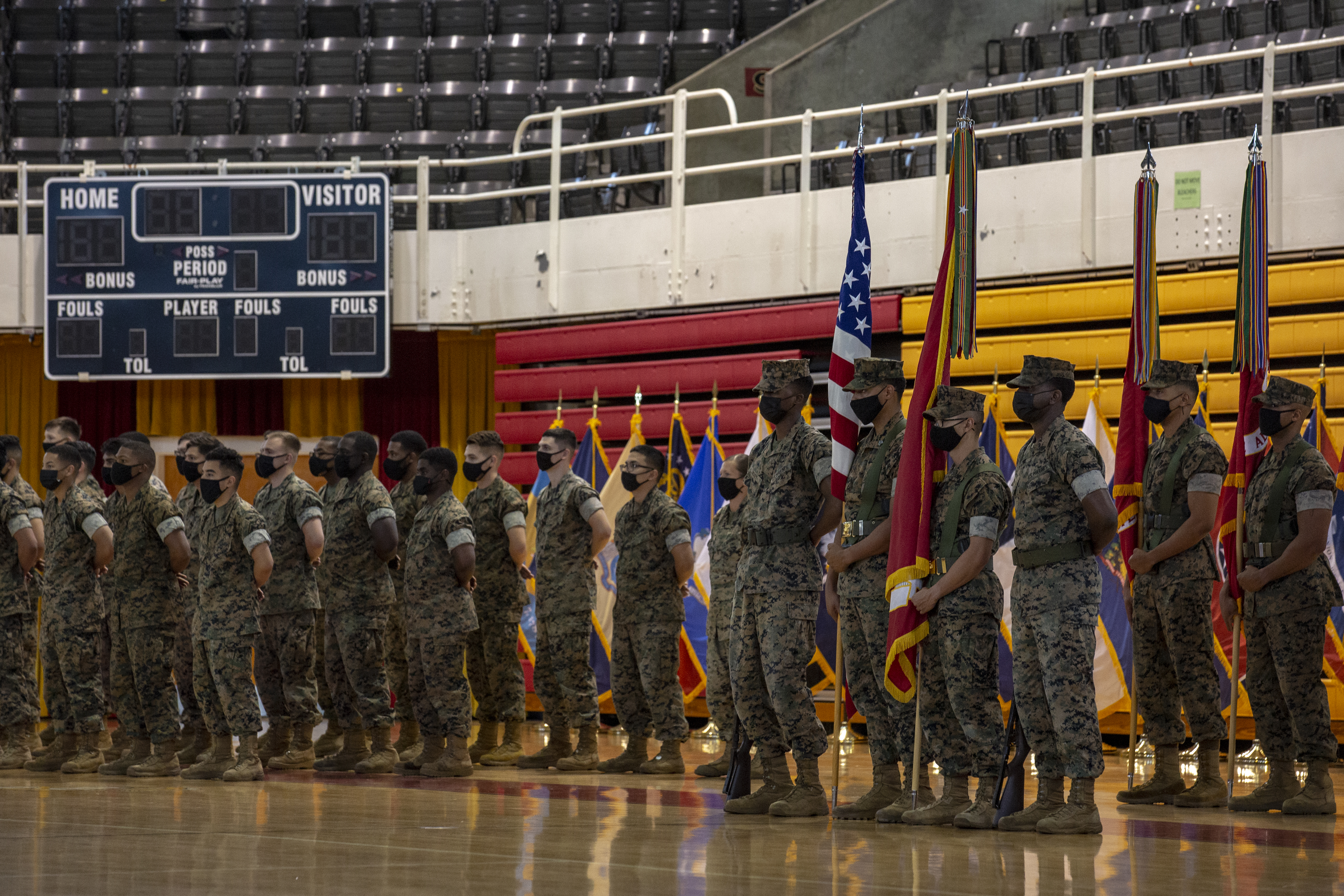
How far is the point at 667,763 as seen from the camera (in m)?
7.53

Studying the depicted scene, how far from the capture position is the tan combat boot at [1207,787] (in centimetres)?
605

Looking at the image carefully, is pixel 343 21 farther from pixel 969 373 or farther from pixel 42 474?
pixel 42 474

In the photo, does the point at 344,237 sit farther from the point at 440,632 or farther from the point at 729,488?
the point at 440,632

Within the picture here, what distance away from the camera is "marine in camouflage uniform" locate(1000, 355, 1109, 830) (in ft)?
17.0

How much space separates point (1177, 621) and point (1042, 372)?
121 centimetres

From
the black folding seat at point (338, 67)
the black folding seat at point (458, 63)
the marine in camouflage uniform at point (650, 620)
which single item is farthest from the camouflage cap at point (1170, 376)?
the black folding seat at point (338, 67)

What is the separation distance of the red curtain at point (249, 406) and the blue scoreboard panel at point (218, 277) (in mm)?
1698

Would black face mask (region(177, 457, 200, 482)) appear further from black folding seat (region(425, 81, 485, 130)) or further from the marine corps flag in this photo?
black folding seat (region(425, 81, 485, 130))

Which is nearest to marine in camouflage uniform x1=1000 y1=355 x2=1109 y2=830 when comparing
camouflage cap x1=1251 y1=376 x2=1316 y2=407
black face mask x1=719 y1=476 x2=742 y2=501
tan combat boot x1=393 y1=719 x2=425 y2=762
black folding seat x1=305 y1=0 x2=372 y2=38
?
camouflage cap x1=1251 y1=376 x2=1316 y2=407

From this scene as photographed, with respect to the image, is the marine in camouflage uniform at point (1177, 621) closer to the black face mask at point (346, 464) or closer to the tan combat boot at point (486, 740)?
the tan combat boot at point (486, 740)

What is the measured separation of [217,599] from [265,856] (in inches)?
106

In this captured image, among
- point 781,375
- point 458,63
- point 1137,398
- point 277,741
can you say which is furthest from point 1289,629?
point 458,63

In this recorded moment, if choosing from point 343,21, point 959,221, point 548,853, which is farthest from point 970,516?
point 343,21

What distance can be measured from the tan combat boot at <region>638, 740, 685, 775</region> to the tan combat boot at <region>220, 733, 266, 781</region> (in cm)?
166
